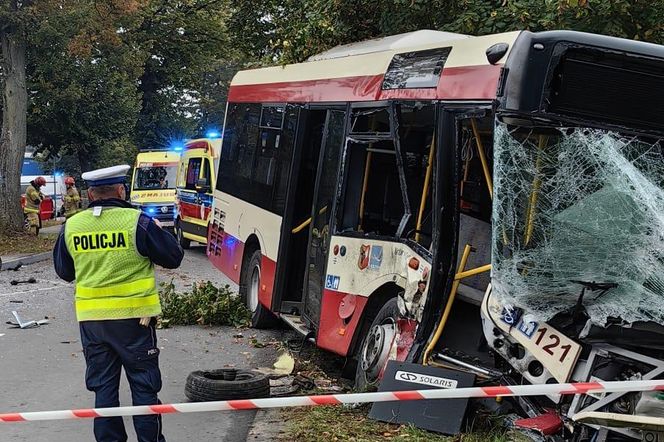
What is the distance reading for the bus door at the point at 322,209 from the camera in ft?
26.2

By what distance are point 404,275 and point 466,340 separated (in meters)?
0.66

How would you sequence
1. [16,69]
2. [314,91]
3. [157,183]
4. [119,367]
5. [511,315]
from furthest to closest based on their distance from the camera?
[157,183] → [16,69] → [314,91] → [119,367] → [511,315]

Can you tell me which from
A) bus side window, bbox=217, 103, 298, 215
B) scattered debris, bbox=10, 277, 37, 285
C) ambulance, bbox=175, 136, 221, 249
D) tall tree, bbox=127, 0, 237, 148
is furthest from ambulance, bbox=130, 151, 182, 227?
bus side window, bbox=217, 103, 298, 215

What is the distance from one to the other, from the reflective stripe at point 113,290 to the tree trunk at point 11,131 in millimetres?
18130

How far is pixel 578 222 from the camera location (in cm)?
486

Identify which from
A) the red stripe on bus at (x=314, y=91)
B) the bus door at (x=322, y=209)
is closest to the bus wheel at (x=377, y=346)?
the bus door at (x=322, y=209)

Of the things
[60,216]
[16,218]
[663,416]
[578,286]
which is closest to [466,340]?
[578,286]

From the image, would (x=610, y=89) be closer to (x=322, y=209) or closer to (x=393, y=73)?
(x=393, y=73)

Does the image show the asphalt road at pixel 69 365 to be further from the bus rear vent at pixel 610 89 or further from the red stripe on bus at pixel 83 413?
the bus rear vent at pixel 610 89

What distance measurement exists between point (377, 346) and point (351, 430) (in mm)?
950

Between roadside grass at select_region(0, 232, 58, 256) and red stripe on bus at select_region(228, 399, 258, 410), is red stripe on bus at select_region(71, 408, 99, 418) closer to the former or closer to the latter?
red stripe on bus at select_region(228, 399, 258, 410)

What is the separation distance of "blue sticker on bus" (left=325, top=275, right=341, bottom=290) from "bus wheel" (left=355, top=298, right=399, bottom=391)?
2.11ft

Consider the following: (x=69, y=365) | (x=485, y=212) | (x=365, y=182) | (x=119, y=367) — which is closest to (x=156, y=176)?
(x=69, y=365)

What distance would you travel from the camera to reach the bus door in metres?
7.98
